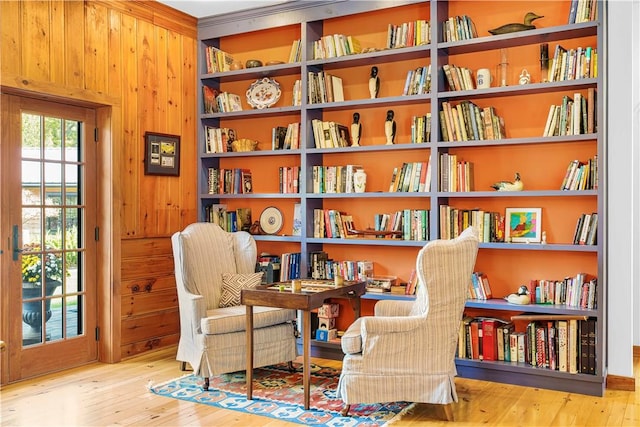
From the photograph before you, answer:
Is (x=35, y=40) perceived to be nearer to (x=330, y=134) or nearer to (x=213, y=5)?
(x=213, y=5)

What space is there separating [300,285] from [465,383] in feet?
4.76

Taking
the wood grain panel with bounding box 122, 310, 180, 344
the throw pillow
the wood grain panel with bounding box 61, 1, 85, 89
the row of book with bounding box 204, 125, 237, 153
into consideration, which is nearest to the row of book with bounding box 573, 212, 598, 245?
the throw pillow

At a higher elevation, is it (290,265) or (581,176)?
(581,176)

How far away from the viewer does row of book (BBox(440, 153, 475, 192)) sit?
451 cm

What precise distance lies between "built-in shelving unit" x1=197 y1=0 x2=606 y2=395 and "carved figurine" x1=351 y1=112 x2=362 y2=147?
95mm

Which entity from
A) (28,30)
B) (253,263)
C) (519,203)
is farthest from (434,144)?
(28,30)

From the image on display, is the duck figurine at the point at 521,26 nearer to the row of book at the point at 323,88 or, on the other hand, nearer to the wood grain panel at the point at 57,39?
the row of book at the point at 323,88

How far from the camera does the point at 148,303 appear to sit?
5.20 metres

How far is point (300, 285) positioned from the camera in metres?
3.94

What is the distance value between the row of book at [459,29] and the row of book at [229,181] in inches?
86.9

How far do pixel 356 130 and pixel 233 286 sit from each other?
5.43ft

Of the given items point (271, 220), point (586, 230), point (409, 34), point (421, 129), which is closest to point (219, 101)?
point (271, 220)

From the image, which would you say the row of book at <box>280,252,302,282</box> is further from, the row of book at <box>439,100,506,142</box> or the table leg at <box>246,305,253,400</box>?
the row of book at <box>439,100,506,142</box>

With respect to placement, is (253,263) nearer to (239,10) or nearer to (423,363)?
(423,363)
